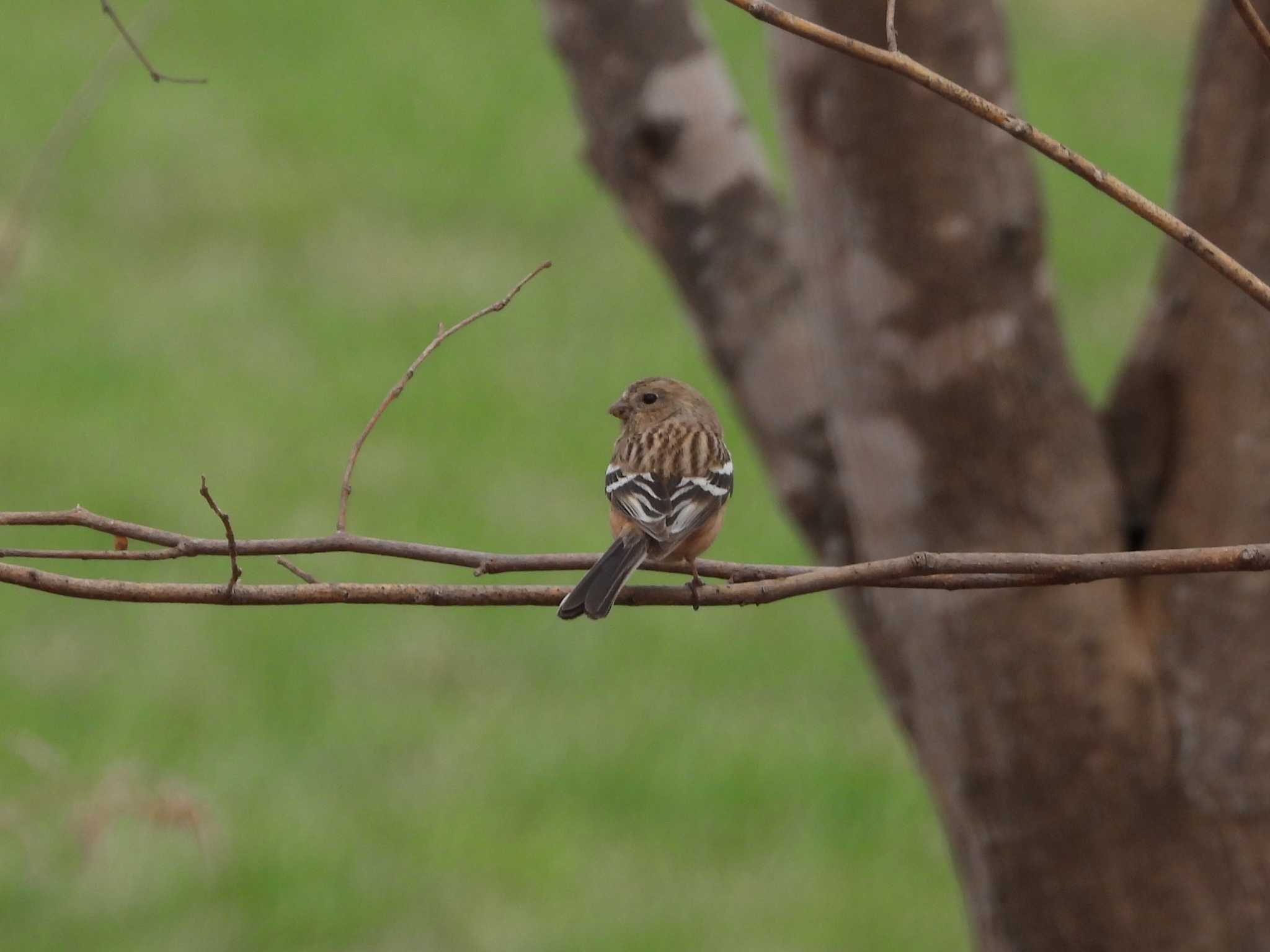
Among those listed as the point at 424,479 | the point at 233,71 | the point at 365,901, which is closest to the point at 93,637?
the point at 424,479

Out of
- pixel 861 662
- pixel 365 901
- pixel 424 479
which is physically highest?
pixel 424 479

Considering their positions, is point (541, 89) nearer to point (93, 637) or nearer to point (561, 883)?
point (93, 637)

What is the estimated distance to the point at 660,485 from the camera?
10.9ft

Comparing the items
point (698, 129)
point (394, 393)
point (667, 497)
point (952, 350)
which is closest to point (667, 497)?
point (667, 497)

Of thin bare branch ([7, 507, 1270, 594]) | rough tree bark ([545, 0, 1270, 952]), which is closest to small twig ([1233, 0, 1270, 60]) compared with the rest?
thin bare branch ([7, 507, 1270, 594])

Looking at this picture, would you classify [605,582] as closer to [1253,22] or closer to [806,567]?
[806,567]

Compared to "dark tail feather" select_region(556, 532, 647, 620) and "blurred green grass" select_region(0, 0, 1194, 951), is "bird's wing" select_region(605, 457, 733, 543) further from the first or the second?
"blurred green grass" select_region(0, 0, 1194, 951)

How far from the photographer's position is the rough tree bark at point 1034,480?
147 inches

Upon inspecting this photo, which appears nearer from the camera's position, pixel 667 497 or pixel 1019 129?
pixel 1019 129

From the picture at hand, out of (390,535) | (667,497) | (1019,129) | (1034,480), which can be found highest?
(390,535)

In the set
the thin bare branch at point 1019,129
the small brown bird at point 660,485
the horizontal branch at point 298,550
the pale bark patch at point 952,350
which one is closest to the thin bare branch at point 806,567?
the horizontal branch at point 298,550

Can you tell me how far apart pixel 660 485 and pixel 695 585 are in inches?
28.3

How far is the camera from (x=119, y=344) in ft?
30.7

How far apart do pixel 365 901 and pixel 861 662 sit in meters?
2.72
